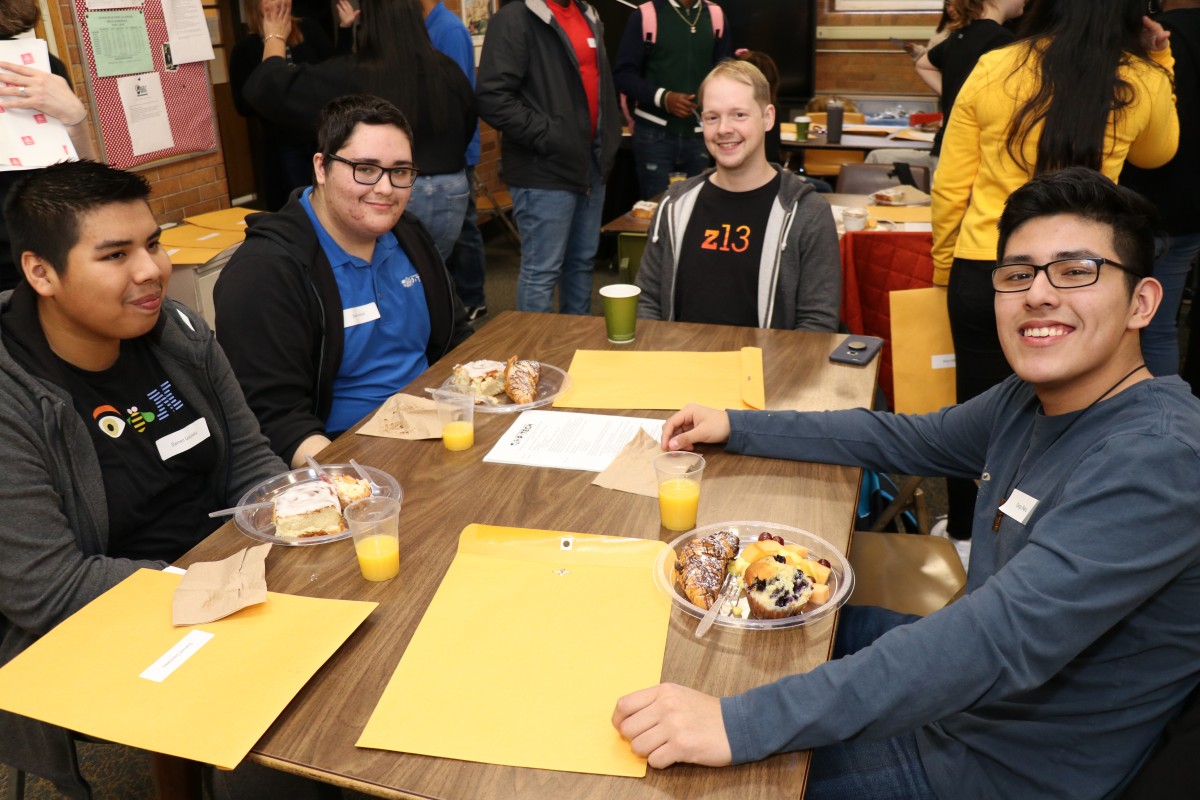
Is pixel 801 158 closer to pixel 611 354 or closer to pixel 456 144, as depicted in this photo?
pixel 456 144

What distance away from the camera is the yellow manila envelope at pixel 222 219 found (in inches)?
159

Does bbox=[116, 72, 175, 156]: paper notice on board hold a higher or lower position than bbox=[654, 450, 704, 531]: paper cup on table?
higher

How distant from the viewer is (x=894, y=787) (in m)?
1.26

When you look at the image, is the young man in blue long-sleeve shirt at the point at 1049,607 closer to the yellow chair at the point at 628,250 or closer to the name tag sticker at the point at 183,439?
the name tag sticker at the point at 183,439

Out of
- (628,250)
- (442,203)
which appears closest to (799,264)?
(628,250)

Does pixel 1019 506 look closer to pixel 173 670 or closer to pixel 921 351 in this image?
pixel 173 670

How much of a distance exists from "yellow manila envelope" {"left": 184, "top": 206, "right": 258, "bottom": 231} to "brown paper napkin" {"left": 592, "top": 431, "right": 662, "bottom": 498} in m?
2.93

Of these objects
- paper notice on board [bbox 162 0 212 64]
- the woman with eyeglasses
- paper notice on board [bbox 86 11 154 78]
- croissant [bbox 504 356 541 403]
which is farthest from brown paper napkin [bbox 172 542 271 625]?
paper notice on board [bbox 162 0 212 64]

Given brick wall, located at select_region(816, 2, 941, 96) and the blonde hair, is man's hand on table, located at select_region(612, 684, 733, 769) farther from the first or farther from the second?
brick wall, located at select_region(816, 2, 941, 96)

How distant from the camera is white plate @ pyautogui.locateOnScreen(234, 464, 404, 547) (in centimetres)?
142

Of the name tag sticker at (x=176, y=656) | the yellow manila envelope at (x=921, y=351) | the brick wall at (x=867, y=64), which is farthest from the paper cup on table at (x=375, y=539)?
the brick wall at (x=867, y=64)

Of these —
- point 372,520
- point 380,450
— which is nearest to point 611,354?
point 380,450

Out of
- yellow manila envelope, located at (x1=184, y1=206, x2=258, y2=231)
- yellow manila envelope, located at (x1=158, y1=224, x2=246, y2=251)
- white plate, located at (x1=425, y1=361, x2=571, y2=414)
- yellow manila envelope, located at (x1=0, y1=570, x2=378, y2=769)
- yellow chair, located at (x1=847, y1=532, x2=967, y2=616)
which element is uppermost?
yellow manila envelope, located at (x1=184, y1=206, x2=258, y2=231)

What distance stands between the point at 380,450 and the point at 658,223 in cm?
134
